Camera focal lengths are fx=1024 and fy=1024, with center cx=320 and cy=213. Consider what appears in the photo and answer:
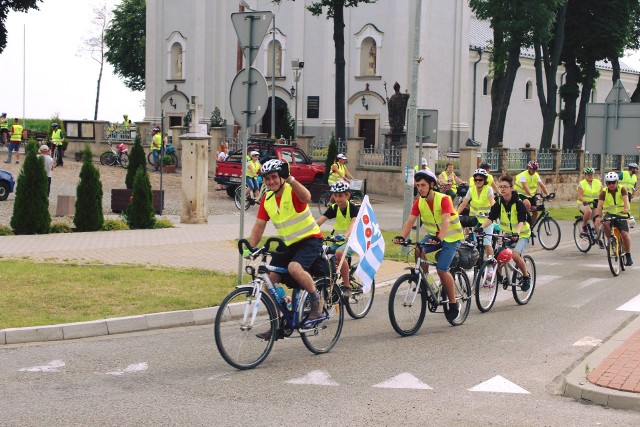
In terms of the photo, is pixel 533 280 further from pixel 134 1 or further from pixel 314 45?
pixel 134 1

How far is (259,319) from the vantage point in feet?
30.2

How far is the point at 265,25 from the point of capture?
12984 mm

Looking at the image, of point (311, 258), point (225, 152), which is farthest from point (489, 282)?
point (225, 152)

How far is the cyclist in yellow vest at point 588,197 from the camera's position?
70.2 ft

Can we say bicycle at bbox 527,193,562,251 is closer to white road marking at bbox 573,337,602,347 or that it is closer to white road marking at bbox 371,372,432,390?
white road marking at bbox 573,337,602,347

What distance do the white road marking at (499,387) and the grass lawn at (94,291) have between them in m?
4.43

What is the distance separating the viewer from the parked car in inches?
1300

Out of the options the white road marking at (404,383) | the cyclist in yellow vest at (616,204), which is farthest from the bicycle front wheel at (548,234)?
the white road marking at (404,383)

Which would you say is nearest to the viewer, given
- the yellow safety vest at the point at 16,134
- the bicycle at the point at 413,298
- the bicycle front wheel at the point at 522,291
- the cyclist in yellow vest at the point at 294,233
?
the cyclist in yellow vest at the point at 294,233

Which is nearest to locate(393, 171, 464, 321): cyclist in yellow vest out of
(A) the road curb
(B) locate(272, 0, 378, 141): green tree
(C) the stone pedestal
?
(A) the road curb

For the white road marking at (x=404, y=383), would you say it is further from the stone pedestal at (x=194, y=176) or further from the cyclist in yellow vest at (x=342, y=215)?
the stone pedestal at (x=194, y=176)

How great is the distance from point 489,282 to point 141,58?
73532 millimetres

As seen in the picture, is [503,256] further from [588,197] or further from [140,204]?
[140,204]

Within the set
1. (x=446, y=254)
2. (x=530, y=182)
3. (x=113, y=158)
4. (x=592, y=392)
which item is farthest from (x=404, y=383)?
(x=113, y=158)
